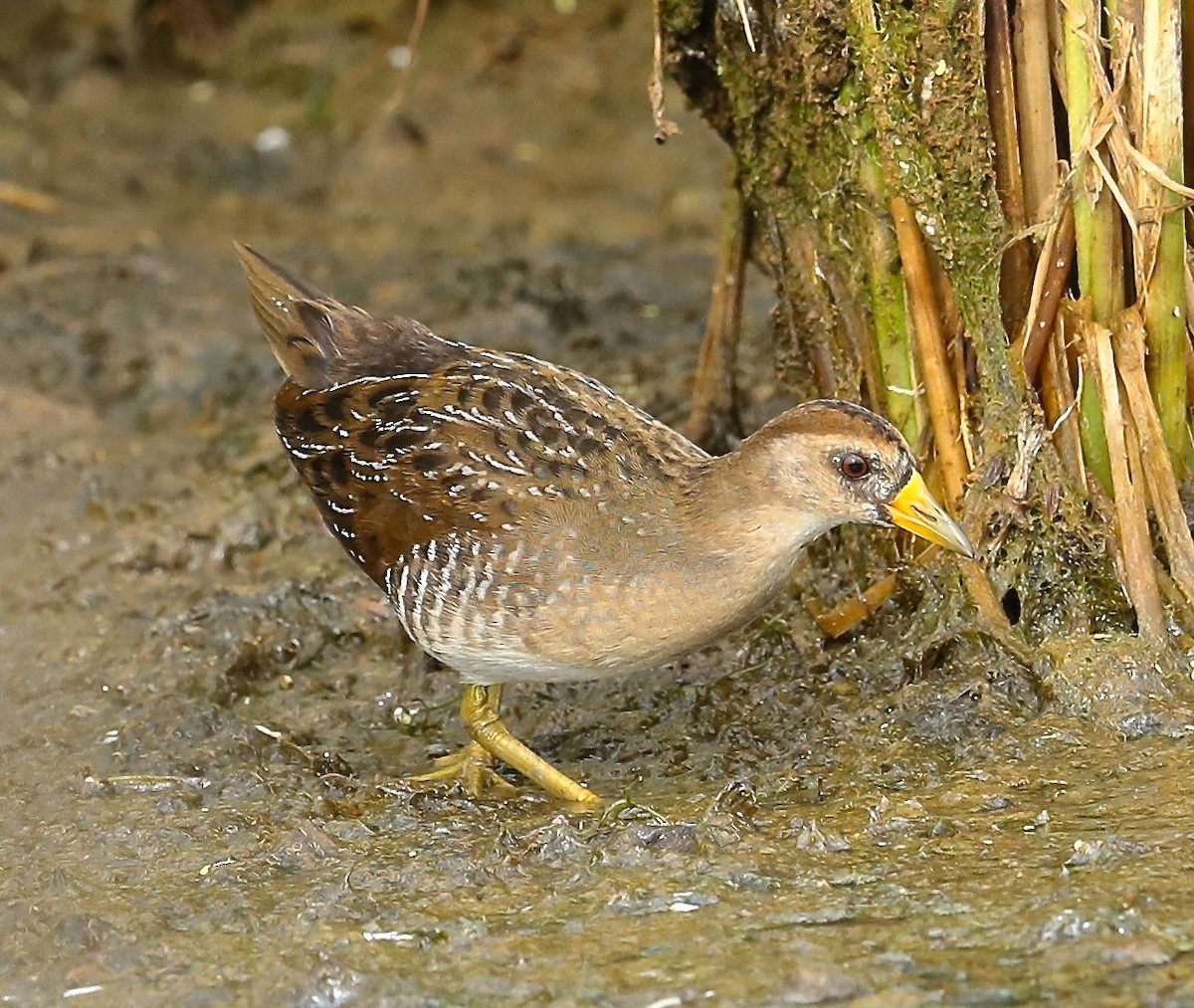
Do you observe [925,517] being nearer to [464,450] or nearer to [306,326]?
[464,450]

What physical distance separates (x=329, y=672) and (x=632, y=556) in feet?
4.04

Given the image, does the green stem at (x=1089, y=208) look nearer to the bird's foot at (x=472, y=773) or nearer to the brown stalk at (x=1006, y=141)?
the brown stalk at (x=1006, y=141)

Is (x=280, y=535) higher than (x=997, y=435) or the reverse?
the reverse

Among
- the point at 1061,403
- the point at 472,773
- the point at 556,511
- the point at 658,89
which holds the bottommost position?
the point at 472,773

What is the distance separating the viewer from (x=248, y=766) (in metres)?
4.18

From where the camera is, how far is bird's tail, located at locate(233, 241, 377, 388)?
4438 millimetres

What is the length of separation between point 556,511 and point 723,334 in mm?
1240

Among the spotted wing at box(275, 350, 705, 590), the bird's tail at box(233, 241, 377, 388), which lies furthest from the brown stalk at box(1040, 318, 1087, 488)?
the bird's tail at box(233, 241, 377, 388)

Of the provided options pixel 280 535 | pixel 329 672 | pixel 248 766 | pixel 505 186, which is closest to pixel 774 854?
pixel 248 766

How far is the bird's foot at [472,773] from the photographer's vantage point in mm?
4160

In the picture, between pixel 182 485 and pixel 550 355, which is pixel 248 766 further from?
pixel 550 355

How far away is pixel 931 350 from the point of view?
13.0 ft

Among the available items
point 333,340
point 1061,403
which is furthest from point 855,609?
point 333,340

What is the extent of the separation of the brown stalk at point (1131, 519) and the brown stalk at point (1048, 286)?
89mm
